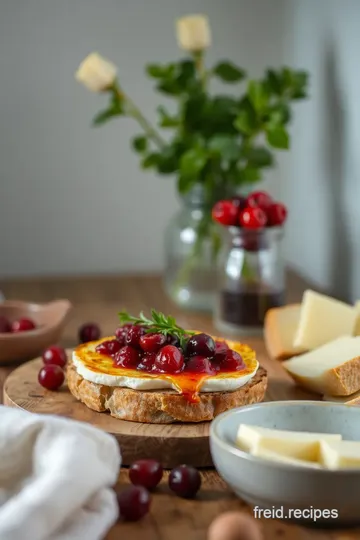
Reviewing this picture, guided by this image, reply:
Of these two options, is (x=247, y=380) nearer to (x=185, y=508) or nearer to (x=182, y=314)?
(x=185, y=508)

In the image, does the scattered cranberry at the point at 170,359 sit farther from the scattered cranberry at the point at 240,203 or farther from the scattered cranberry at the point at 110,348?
the scattered cranberry at the point at 240,203

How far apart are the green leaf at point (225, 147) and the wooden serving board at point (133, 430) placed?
2.77 ft

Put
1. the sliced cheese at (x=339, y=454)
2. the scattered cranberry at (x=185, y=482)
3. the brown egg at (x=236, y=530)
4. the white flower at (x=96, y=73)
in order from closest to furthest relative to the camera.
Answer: the brown egg at (x=236, y=530), the sliced cheese at (x=339, y=454), the scattered cranberry at (x=185, y=482), the white flower at (x=96, y=73)

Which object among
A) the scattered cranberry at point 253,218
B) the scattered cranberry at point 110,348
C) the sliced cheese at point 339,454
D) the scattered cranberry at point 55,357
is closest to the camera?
the sliced cheese at point 339,454

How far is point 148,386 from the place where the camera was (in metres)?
1.55

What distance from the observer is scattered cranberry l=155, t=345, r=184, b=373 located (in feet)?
5.08

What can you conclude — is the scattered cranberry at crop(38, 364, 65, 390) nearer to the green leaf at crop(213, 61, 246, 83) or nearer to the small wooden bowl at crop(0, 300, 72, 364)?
the small wooden bowl at crop(0, 300, 72, 364)

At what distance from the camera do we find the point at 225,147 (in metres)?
2.36

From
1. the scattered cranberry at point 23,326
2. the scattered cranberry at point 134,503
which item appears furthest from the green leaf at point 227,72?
the scattered cranberry at point 134,503

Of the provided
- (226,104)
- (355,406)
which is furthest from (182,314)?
(355,406)

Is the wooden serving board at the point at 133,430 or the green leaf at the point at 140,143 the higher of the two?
the green leaf at the point at 140,143

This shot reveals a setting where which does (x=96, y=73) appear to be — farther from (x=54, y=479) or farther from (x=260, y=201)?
(x=54, y=479)

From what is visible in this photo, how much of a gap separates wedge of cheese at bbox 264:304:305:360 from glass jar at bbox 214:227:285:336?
0.37ft

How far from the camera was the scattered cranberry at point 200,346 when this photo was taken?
1.60 meters
